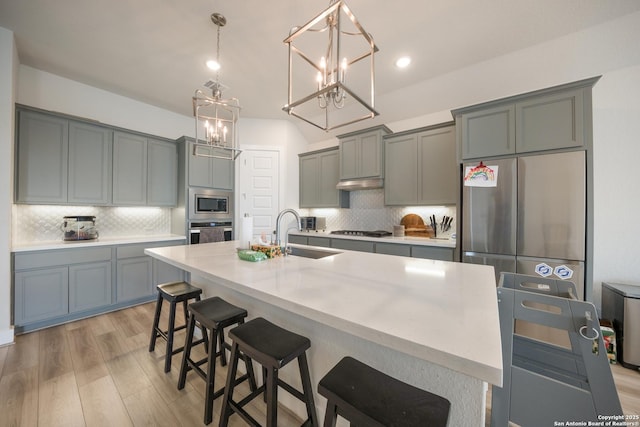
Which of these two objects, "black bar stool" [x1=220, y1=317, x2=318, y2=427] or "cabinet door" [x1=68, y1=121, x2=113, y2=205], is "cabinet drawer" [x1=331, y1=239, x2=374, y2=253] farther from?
"cabinet door" [x1=68, y1=121, x2=113, y2=205]

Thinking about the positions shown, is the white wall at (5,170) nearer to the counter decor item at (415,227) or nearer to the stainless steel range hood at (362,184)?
the stainless steel range hood at (362,184)

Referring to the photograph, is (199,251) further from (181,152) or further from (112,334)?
(181,152)

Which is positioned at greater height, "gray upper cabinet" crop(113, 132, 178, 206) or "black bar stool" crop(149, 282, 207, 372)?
"gray upper cabinet" crop(113, 132, 178, 206)

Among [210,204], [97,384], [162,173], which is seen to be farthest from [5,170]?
[97,384]

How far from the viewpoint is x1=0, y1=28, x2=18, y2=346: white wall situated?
2.14 meters

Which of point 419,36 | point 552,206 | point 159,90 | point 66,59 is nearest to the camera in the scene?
point 552,206

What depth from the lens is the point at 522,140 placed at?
7.44 ft

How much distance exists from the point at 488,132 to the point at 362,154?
1622mm

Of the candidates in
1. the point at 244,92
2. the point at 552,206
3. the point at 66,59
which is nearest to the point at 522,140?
the point at 552,206

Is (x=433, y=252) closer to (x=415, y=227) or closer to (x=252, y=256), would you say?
(x=415, y=227)

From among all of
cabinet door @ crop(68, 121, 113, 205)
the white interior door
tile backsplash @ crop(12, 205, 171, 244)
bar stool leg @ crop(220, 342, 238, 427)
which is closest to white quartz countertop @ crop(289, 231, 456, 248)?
the white interior door

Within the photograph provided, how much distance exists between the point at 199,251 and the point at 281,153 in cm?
289

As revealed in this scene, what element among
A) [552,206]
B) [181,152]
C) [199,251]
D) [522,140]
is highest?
[181,152]

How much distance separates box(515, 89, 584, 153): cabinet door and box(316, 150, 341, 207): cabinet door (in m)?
2.47
